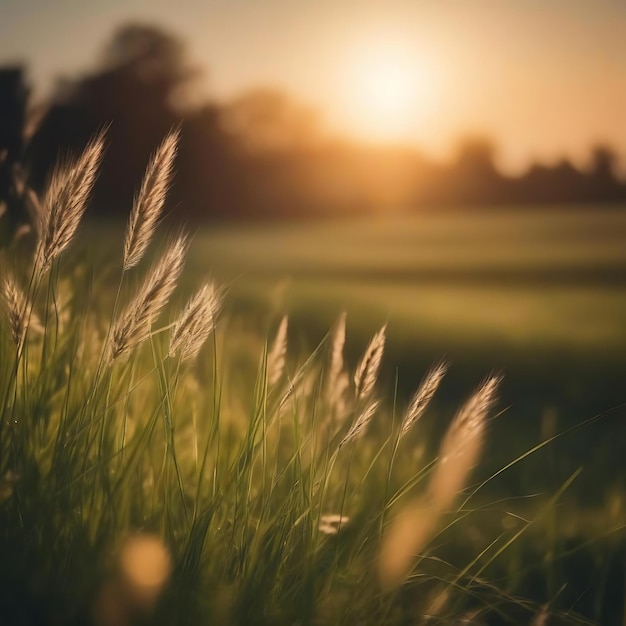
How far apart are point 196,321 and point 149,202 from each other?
0.76 ft

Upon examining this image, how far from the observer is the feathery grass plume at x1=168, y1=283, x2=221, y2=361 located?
1482 millimetres

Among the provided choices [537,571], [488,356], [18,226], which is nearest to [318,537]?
[537,571]

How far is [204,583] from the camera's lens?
146 centimetres

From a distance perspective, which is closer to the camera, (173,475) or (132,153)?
(173,475)

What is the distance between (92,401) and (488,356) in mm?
4702

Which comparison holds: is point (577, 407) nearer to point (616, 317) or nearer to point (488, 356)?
point (488, 356)

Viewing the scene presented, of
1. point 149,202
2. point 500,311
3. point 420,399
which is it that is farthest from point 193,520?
point 500,311

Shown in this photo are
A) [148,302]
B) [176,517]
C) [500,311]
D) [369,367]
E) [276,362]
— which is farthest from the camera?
[500,311]

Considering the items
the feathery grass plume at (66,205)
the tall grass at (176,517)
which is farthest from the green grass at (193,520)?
the feathery grass plume at (66,205)

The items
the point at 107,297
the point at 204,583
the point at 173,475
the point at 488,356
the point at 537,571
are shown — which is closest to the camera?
the point at 204,583

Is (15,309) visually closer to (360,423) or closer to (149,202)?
(149,202)

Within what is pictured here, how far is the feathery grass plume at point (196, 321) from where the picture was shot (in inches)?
58.4

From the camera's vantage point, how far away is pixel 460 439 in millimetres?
1482

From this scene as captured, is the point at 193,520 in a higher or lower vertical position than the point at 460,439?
lower
